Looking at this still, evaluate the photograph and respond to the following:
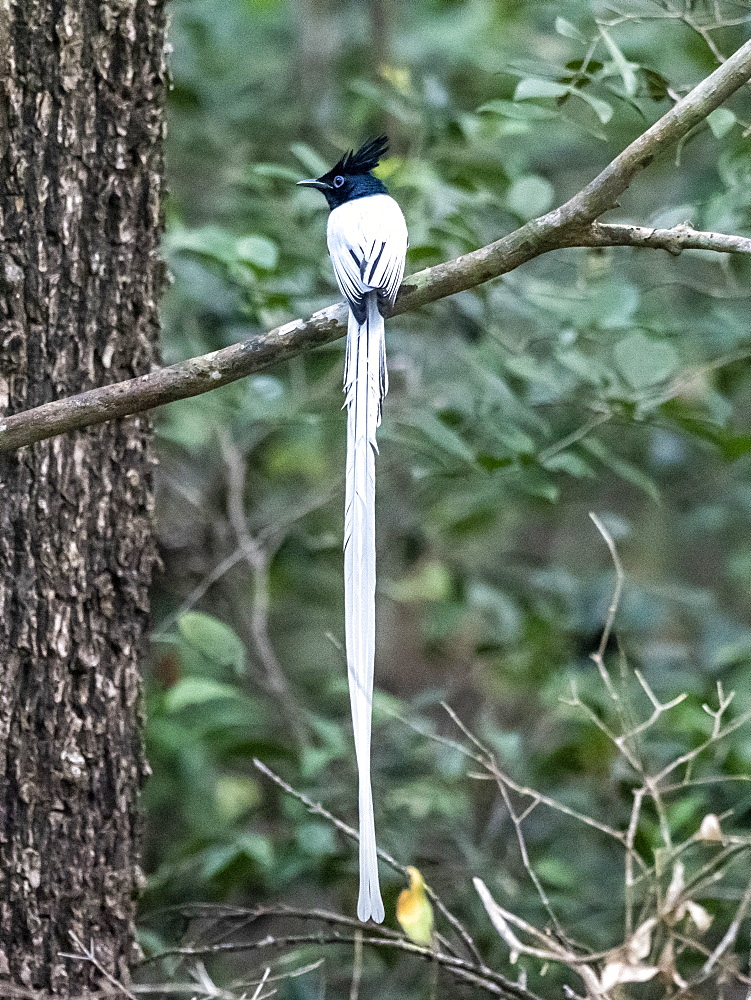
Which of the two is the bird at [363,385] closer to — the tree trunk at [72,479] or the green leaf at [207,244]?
the tree trunk at [72,479]

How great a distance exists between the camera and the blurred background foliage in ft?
9.61

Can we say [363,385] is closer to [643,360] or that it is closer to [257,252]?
[257,252]

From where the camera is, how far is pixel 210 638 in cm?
255

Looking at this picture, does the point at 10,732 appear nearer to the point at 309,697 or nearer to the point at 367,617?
the point at 367,617

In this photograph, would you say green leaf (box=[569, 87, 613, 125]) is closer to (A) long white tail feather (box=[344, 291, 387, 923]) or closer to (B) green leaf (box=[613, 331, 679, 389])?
(B) green leaf (box=[613, 331, 679, 389])

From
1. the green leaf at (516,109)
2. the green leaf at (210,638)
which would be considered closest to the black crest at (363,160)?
the green leaf at (516,109)

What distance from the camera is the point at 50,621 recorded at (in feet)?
6.61

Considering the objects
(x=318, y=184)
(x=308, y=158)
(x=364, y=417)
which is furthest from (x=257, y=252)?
(x=364, y=417)

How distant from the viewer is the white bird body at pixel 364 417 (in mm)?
1617

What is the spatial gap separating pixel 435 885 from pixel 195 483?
6.14 ft

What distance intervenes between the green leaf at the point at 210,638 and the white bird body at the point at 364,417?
2.87 feet

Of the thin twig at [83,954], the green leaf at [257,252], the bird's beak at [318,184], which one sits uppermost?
the bird's beak at [318,184]

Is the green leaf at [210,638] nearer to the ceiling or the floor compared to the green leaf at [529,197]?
nearer to the floor

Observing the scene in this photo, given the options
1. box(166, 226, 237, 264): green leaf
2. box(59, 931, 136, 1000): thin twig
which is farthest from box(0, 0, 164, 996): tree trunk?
box(166, 226, 237, 264): green leaf
